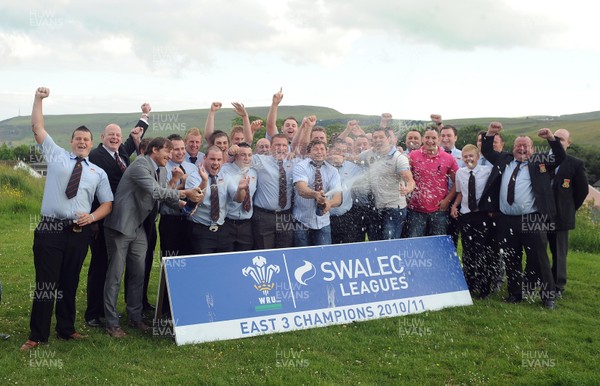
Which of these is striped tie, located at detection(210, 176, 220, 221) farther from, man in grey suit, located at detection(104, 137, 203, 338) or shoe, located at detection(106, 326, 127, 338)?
shoe, located at detection(106, 326, 127, 338)

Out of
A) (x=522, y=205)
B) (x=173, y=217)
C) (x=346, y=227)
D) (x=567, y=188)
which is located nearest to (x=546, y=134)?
(x=522, y=205)

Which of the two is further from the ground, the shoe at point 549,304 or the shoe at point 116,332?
the shoe at point 116,332

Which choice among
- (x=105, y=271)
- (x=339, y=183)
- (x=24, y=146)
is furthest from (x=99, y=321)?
(x=24, y=146)

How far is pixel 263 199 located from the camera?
812 cm

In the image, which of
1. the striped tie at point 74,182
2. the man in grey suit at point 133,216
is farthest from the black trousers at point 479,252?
the striped tie at point 74,182

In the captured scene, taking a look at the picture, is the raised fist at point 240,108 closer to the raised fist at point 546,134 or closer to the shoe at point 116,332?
the shoe at point 116,332

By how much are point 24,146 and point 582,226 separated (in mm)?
59698

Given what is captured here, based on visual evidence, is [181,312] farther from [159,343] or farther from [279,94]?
[279,94]

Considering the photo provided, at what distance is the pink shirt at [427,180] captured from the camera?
9039 millimetres

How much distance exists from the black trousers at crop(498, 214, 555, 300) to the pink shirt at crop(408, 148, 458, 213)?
101 cm

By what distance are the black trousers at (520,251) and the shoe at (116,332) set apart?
555cm

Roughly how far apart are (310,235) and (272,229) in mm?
592

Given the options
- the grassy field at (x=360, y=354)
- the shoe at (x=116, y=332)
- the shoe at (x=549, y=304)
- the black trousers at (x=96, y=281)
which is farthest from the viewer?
the shoe at (x=549, y=304)

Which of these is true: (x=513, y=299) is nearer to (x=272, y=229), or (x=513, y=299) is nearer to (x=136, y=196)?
(x=272, y=229)
